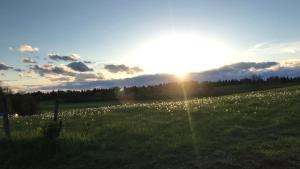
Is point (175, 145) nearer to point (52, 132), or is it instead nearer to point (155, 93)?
point (52, 132)

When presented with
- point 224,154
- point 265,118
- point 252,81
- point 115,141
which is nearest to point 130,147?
point 115,141

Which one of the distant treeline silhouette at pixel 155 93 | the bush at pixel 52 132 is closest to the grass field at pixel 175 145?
the bush at pixel 52 132

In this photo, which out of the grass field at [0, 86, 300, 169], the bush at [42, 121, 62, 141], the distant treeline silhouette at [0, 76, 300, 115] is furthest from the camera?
the distant treeline silhouette at [0, 76, 300, 115]

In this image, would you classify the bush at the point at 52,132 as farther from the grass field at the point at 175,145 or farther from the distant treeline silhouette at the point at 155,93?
the distant treeline silhouette at the point at 155,93

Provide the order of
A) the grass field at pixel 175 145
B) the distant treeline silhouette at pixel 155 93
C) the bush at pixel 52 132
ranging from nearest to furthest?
the grass field at pixel 175 145, the bush at pixel 52 132, the distant treeline silhouette at pixel 155 93

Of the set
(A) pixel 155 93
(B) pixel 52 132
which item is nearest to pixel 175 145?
(B) pixel 52 132

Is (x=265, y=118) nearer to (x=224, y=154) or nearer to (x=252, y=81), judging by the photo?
(x=224, y=154)

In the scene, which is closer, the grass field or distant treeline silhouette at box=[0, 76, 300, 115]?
the grass field

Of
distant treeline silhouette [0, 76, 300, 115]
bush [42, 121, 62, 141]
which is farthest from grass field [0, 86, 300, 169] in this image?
distant treeline silhouette [0, 76, 300, 115]

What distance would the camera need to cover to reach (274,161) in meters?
12.8

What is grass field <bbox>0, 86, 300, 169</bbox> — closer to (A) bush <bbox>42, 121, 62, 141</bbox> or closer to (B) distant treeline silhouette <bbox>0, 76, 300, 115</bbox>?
(A) bush <bbox>42, 121, 62, 141</bbox>

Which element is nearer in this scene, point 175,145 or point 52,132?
point 175,145

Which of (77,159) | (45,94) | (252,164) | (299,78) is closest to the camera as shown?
(252,164)

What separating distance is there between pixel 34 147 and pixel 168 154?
20.9ft
